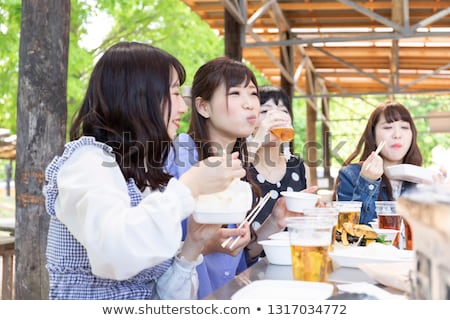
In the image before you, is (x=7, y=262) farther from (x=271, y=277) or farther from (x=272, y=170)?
(x=271, y=277)

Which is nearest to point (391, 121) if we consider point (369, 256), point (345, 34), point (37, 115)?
point (369, 256)

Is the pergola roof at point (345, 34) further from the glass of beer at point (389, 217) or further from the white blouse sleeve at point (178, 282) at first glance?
the white blouse sleeve at point (178, 282)

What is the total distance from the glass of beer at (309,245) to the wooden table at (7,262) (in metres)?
3.08

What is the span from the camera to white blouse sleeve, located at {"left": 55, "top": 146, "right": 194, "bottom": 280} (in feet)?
3.81

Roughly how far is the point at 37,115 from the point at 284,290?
2.22 m

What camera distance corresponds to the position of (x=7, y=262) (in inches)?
159

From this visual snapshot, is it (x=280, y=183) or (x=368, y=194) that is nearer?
(x=368, y=194)

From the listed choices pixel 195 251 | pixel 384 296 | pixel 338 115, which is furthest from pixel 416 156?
pixel 338 115

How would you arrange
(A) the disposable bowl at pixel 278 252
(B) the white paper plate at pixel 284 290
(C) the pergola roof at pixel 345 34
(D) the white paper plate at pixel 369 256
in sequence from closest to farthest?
(B) the white paper plate at pixel 284 290
(D) the white paper plate at pixel 369 256
(A) the disposable bowl at pixel 278 252
(C) the pergola roof at pixel 345 34

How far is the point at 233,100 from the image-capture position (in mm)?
2252

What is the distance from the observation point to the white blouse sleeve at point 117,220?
3.81ft

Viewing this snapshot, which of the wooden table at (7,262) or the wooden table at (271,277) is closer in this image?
the wooden table at (271,277)

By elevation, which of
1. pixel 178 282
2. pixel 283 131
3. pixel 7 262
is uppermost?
pixel 283 131

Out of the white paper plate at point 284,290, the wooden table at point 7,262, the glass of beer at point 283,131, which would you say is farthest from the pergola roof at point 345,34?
the white paper plate at point 284,290
